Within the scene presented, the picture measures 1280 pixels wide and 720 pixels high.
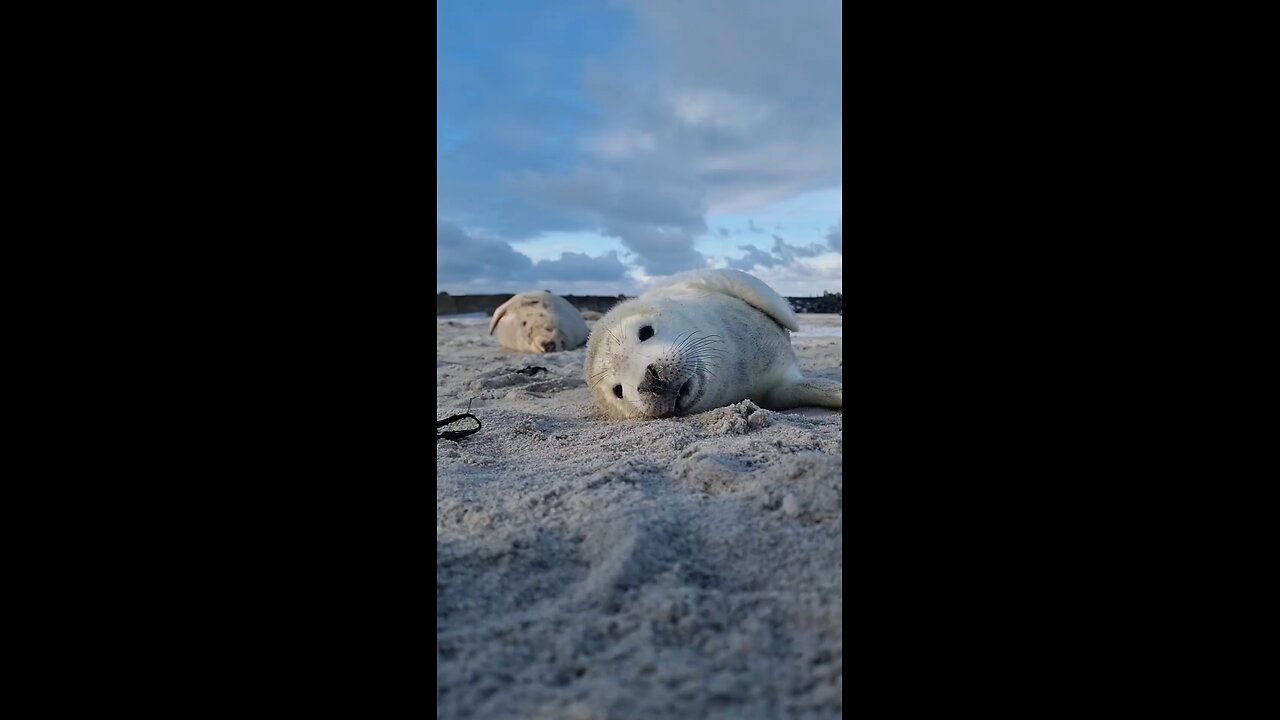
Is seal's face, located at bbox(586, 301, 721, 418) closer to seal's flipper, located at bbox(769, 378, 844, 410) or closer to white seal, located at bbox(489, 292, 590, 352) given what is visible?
seal's flipper, located at bbox(769, 378, 844, 410)

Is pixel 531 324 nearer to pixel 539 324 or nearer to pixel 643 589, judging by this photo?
pixel 539 324

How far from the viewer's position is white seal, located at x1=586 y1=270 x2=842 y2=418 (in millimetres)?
3756

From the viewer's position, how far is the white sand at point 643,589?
107cm

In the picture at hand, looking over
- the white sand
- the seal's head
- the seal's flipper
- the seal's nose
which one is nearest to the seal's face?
the seal's nose

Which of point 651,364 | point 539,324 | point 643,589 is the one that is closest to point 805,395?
point 651,364

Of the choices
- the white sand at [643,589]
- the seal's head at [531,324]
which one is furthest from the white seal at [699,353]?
the seal's head at [531,324]

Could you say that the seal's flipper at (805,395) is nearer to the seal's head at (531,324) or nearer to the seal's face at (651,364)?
the seal's face at (651,364)

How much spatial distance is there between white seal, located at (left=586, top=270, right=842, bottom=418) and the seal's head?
3.94 m
